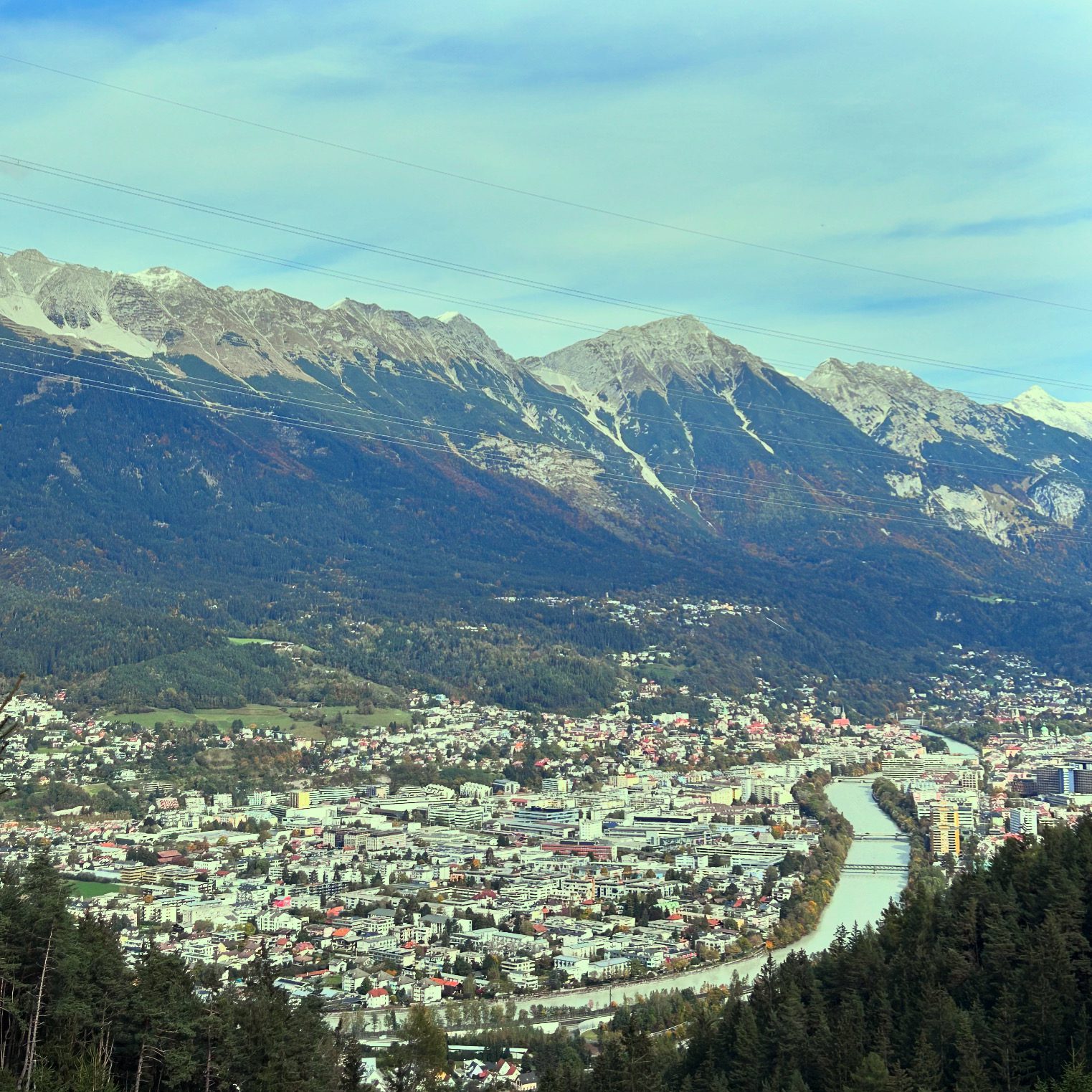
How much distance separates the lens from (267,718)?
8894cm

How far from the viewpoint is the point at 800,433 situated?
191 meters

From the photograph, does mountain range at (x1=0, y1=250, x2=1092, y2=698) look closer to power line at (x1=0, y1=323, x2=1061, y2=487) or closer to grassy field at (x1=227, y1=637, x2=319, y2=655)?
power line at (x1=0, y1=323, x2=1061, y2=487)

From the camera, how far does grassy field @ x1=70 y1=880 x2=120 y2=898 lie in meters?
52.4

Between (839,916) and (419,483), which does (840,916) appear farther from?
(419,483)

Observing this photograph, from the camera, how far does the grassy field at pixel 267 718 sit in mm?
85375

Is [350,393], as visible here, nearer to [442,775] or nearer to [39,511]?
[39,511]

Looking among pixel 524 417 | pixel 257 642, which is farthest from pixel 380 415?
pixel 257 642

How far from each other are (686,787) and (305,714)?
68.4 ft

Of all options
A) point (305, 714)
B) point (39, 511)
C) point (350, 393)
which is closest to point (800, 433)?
point (350, 393)

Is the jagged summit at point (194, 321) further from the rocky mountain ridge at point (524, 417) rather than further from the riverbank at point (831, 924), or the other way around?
the riverbank at point (831, 924)

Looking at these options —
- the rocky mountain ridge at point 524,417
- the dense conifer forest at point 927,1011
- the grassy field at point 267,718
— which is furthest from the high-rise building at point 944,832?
the rocky mountain ridge at point 524,417

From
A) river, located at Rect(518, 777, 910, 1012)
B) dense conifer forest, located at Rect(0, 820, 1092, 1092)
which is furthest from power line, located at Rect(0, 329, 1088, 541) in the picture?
dense conifer forest, located at Rect(0, 820, 1092, 1092)

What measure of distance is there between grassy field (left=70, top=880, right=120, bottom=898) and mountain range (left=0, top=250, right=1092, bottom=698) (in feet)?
157

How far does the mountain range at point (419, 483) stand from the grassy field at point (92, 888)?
47717mm
